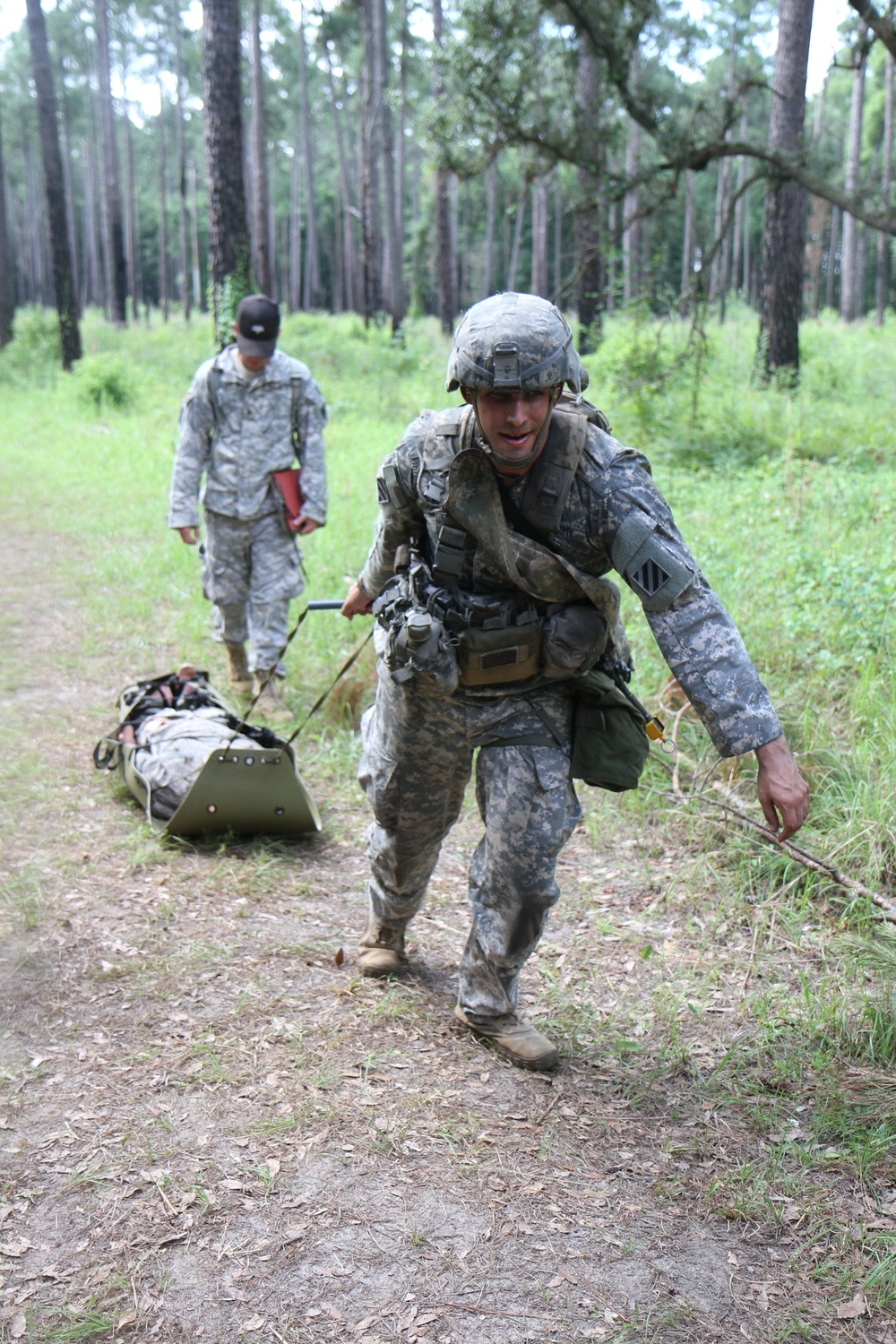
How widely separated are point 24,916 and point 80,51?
5237cm

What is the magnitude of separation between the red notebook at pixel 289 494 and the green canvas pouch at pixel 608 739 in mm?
3229

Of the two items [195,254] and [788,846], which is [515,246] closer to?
[195,254]

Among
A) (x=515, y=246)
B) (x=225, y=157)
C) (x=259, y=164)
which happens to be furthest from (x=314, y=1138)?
(x=515, y=246)

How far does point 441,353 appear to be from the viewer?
71.1ft

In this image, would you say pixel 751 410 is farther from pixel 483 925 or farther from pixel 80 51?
pixel 80 51

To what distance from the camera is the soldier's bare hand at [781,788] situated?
2.47 m

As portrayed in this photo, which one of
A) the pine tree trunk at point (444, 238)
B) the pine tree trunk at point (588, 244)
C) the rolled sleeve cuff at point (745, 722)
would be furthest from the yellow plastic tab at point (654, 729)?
the pine tree trunk at point (444, 238)

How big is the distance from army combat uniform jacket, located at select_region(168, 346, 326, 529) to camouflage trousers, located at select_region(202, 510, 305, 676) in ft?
0.35

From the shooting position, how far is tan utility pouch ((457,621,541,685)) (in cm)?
290

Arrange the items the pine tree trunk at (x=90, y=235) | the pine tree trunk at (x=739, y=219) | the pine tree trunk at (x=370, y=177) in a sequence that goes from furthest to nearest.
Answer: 1. the pine tree trunk at (x=90, y=235)
2. the pine tree trunk at (x=739, y=219)
3. the pine tree trunk at (x=370, y=177)

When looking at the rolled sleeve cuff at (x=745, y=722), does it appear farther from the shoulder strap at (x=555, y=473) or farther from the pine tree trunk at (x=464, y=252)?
the pine tree trunk at (x=464, y=252)

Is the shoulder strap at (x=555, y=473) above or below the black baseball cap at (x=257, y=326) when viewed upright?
below

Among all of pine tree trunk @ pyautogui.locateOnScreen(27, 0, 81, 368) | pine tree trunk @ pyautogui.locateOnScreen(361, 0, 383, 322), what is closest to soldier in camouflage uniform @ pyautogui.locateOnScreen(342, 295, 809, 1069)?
pine tree trunk @ pyautogui.locateOnScreen(27, 0, 81, 368)

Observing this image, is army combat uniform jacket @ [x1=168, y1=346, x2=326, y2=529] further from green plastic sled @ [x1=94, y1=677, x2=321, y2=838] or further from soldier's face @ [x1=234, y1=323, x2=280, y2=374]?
green plastic sled @ [x1=94, y1=677, x2=321, y2=838]
